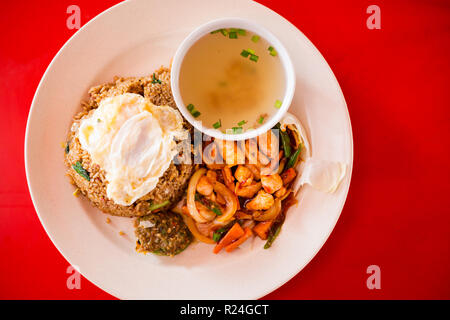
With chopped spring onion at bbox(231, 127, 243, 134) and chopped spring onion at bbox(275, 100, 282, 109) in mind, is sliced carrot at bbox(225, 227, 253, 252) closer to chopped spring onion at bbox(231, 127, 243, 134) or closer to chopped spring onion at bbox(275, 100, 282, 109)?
chopped spring onion at bbox(231, 127, 243, 134)

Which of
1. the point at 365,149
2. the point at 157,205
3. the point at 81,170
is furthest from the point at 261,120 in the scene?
the point at 81,170

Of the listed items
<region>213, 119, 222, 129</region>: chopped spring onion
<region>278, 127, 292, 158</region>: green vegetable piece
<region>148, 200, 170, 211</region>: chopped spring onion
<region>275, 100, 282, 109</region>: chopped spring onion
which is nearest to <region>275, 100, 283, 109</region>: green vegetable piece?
<region>275, 100, 282, 109</region>: chopped spring onion

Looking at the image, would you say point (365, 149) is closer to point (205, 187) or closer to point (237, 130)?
point (237, 130)

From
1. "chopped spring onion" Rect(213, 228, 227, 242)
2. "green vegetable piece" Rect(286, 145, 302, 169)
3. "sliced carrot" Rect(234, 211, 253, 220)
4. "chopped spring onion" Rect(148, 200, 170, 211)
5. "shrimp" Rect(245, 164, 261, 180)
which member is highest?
"green vegetable piece" Rect(286, 145, 302, 169)

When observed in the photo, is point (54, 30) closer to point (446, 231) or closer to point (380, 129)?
point (380, 129)

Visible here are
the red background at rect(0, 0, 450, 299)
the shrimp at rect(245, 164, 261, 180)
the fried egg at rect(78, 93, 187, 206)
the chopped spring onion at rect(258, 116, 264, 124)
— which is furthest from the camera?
the red background at rect(0, 0, 450, 299)
